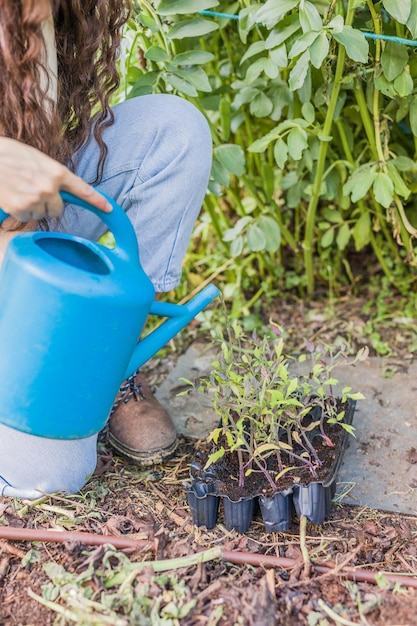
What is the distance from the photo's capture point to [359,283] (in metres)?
2.05

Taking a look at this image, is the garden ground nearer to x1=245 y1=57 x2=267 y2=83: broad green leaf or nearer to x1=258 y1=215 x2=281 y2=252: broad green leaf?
x1=258 y1=215 x2=281 y2=252: broad green leaf

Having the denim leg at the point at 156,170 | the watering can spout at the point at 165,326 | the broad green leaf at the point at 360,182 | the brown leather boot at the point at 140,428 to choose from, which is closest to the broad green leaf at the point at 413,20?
the broad green leaf at the point at 360,182

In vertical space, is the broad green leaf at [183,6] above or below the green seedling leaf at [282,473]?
above

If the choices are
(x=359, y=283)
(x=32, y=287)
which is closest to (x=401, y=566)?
(x=32, y=287)

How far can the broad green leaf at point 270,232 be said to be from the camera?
1771mm

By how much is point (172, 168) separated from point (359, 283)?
88 cm

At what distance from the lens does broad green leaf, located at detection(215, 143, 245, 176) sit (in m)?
1.65

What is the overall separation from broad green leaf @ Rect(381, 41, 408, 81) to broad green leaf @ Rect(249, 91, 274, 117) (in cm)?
28

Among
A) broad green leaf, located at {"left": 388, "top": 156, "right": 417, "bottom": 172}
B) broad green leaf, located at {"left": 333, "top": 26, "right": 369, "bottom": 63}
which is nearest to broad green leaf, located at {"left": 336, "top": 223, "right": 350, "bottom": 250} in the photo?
broad green leaf, located at {"left": 388, "top": 156, "right": 417, "bottom": 172}

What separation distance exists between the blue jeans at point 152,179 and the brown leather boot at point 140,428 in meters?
0.12

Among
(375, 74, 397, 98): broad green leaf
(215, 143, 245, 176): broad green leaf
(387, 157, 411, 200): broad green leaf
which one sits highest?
(375, 74, 397, 98): broad green leaf

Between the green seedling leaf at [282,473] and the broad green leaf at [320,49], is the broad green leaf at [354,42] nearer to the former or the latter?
the broad green leaf at [320,49]

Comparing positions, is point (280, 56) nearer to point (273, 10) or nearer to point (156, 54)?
point (273, 10)

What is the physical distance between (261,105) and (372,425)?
0.75m
